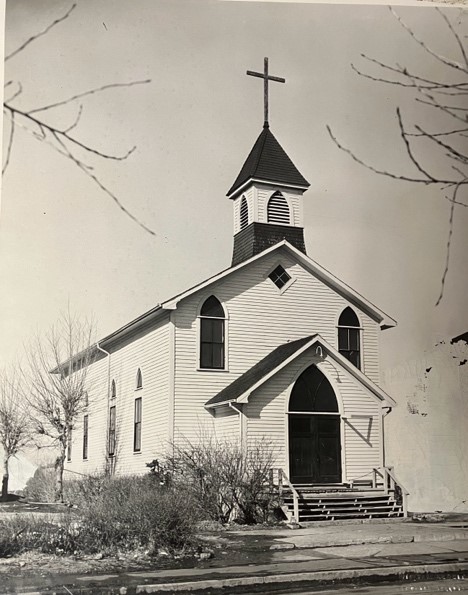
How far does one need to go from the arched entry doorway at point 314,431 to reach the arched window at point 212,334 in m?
0.93

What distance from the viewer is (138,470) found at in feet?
20.5

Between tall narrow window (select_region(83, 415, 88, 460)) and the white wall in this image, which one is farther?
the white wall

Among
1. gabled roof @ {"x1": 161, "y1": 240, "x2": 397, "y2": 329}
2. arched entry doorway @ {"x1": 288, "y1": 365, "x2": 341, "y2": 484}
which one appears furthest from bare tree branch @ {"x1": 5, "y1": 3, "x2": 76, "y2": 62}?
arched entry doorway @ {"x1": 288, "y1": 365, "x2": 341, "y2": 484}

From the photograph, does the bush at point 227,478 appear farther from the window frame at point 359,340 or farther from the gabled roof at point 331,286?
the gabled roof at point 331,286

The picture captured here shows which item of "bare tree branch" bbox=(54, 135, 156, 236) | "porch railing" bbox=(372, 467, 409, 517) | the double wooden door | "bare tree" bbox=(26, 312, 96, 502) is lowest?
"porch railing" bbox=(372, 467, 409, 517)

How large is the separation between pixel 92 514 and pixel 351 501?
2.48 metres

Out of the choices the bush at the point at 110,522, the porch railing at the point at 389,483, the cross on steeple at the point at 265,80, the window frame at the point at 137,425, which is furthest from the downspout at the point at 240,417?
the cross on steeple at the point at 265,80

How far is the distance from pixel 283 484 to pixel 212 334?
1.50 metres

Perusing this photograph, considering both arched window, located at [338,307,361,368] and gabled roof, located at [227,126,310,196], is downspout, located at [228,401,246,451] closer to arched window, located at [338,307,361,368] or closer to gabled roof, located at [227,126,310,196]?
arched window, located at [338,307,361,368]

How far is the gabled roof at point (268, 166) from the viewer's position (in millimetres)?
6703

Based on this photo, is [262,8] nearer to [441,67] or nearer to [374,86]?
[374,86]

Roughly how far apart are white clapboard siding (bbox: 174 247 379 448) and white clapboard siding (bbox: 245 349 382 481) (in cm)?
32

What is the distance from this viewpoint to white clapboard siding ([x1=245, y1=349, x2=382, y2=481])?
7156 millimetres

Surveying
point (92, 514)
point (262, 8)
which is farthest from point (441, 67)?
point (92, 514)
